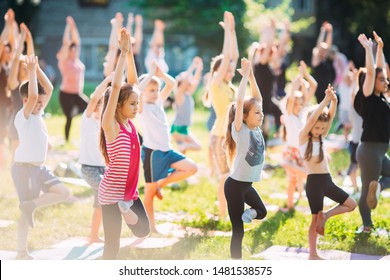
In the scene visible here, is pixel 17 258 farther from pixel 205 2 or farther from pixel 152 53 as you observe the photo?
pixel 205 2

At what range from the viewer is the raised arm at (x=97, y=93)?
4875 mm

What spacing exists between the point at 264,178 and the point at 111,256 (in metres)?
3.85

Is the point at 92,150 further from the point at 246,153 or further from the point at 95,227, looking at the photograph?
the point at 246,153

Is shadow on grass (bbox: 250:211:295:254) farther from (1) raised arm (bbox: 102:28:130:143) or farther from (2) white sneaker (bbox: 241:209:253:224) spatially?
(1) raised arm (bbox: 102:28:130:143)

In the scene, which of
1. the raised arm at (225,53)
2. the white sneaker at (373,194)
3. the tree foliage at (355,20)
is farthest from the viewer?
the tree foliage at (355,20)

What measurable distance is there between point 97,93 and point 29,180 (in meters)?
0.80

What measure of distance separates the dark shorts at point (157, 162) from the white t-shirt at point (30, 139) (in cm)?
101

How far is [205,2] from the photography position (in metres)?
19.9

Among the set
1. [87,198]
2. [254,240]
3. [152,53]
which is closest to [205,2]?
[152,53]

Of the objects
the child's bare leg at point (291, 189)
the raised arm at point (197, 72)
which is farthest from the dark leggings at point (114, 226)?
the raised arm at point (197, 72)

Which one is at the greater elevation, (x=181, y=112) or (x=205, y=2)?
(x=205, y=2)

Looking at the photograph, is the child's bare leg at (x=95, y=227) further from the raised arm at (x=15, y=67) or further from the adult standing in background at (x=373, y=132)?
the adult standing in background at (x=373, y=132)

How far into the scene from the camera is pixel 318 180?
16.5 feet

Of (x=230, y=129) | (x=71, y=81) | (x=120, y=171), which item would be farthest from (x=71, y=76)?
(x=120, y=171)
